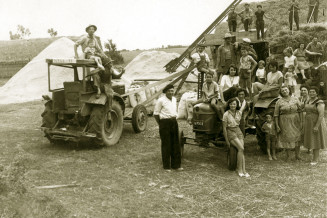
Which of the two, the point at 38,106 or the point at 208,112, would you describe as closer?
the point at 208,112

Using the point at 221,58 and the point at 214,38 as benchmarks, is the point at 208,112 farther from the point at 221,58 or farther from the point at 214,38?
the point at 214,38

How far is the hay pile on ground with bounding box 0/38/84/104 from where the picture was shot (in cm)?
2038

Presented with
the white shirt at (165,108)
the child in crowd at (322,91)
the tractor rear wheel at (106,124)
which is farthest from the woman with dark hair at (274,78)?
the child in crowd at (322,91)

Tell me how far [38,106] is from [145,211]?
12.5 metres

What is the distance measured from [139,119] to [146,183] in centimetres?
442

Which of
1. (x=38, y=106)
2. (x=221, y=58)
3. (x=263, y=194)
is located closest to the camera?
(x=263, y=194)

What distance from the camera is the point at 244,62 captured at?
419 inches

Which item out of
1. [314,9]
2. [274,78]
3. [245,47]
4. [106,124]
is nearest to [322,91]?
[245,47]

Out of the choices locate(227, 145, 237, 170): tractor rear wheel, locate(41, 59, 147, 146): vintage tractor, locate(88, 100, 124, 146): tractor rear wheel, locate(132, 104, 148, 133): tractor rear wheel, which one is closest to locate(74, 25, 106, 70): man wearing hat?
locate(41, 59, 147, 146): vintage tractor

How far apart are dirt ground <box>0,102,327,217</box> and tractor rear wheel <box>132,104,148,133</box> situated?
0.82 meters

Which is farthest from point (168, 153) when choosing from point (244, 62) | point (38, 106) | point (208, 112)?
point (38, 106)

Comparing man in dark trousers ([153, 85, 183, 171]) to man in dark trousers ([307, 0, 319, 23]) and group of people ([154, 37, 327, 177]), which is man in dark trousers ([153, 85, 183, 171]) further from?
man in dark trousers ([307, 0, 319, 23])

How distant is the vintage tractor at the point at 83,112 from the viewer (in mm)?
9312

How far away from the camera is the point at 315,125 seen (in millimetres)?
8062
